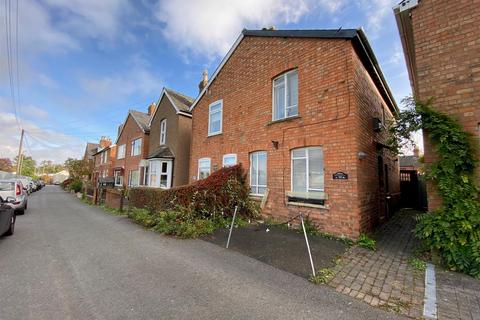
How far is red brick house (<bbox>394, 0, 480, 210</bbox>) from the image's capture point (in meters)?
5.29

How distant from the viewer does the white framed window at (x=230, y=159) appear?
11.2m

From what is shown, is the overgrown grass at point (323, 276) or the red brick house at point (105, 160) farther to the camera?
the red brick house at point (105, 160)

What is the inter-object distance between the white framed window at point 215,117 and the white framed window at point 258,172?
3054 mm

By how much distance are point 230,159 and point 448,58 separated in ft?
27.4

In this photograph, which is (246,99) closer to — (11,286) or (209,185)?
(209,185)

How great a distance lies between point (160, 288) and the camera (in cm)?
413

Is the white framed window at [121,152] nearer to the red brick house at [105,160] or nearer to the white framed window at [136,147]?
the red brick house at [105,160]

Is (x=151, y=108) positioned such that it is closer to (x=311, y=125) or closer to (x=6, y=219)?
(x=6, y=219)

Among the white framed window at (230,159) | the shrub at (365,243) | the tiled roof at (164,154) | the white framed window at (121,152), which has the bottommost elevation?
the shrub at (365,243)

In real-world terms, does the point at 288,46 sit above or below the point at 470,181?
above

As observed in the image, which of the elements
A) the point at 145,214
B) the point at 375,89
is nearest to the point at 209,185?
the point at 145,214

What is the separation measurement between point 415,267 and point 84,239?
9.11 metres

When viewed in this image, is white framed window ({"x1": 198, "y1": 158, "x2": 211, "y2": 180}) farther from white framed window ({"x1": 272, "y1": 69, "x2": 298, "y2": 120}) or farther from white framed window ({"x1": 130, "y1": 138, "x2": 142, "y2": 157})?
white framed window ({"x1": 130, "y1": 138, "x2": 142, "y2": 157})

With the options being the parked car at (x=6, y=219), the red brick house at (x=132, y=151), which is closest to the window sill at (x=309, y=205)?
the parked car at (x=6, y=219)
